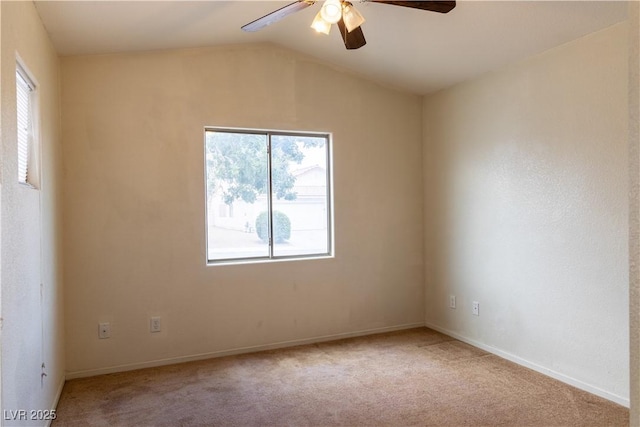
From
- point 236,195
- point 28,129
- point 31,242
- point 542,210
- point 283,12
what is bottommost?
point 31,242

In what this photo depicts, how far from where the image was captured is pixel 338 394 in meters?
2.81

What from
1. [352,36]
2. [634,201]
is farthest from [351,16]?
[634,201]

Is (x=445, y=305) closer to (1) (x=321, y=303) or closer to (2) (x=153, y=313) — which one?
(1) (x=321, y=303)

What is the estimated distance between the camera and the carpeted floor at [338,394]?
2488mm

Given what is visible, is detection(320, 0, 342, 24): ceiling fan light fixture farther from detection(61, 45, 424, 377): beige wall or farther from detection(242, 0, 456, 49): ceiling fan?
detection(61, 45, 424, 377): beige wall

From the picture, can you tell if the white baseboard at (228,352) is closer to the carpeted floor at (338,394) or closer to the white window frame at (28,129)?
the carpeted floor at (338,394)

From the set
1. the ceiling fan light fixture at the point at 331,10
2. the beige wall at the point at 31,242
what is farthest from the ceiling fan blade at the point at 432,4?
the beige wall at the point at 31,242

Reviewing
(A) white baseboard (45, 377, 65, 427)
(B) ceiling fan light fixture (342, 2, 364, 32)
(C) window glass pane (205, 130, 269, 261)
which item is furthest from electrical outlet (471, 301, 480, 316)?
(A) white baseboard (45, 377, 65, 427)

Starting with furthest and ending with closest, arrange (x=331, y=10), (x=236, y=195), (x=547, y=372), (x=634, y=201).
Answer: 1. (x=236, y=195)
2. (x=547, y=372)
3. (x=331, y=10)
4. (x=634, y=201)

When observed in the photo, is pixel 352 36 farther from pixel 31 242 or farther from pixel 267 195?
pixel 31 242

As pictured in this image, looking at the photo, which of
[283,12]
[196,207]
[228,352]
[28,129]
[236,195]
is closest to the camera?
[283,12]

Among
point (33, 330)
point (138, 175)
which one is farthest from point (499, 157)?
point (33, 330)

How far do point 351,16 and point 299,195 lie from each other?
6.61 ft

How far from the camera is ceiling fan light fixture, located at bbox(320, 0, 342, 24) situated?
1.97m
